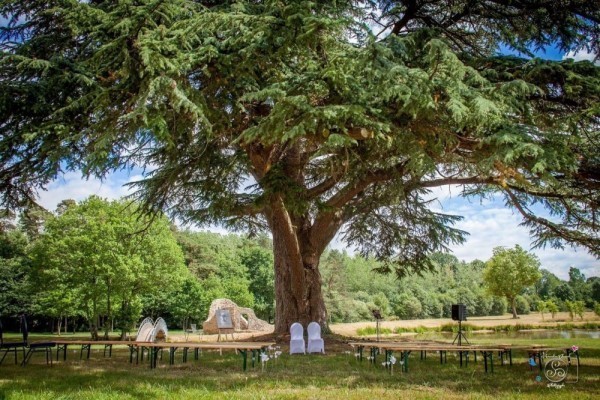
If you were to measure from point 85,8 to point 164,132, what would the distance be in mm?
2336

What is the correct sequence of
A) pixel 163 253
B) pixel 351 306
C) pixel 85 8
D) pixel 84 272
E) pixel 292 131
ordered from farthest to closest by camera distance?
pixel 351 306, pixel 163 253, pixel 84 272, pixel 85 8, pixel 292 131

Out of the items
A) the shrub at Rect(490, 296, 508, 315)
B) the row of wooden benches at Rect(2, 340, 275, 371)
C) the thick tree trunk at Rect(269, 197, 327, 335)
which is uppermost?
the thick tree trunk at Rect(269, 197, 327, 335)

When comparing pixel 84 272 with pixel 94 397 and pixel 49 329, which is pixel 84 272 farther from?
pixel 49 329

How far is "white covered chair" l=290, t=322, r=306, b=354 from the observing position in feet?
32.3

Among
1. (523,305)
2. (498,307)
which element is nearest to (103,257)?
(523,305)

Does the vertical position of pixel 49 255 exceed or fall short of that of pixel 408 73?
it falls short

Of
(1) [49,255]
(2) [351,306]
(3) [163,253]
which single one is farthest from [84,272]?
(2) [351,306]

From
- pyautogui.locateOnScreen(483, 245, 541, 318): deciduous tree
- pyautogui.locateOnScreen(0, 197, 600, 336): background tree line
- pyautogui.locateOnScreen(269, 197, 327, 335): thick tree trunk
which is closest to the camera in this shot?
pyautogui.locateOnScreen(269, 197, 327, 335): thick tree trunk

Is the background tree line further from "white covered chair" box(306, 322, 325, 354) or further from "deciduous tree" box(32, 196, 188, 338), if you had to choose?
"white covered chair" box(306, 322, 325, 354)

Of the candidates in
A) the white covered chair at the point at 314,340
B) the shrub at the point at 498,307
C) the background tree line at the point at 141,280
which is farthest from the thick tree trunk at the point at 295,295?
the shrub at the point at 498,307

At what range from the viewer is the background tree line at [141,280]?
19.7 meters

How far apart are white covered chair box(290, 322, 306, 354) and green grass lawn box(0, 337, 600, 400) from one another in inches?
26.1

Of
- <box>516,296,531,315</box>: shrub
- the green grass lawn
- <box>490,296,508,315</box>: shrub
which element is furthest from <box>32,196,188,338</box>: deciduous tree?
<box>490,296,508,315</box>: shrub

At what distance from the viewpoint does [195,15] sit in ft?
22.3
